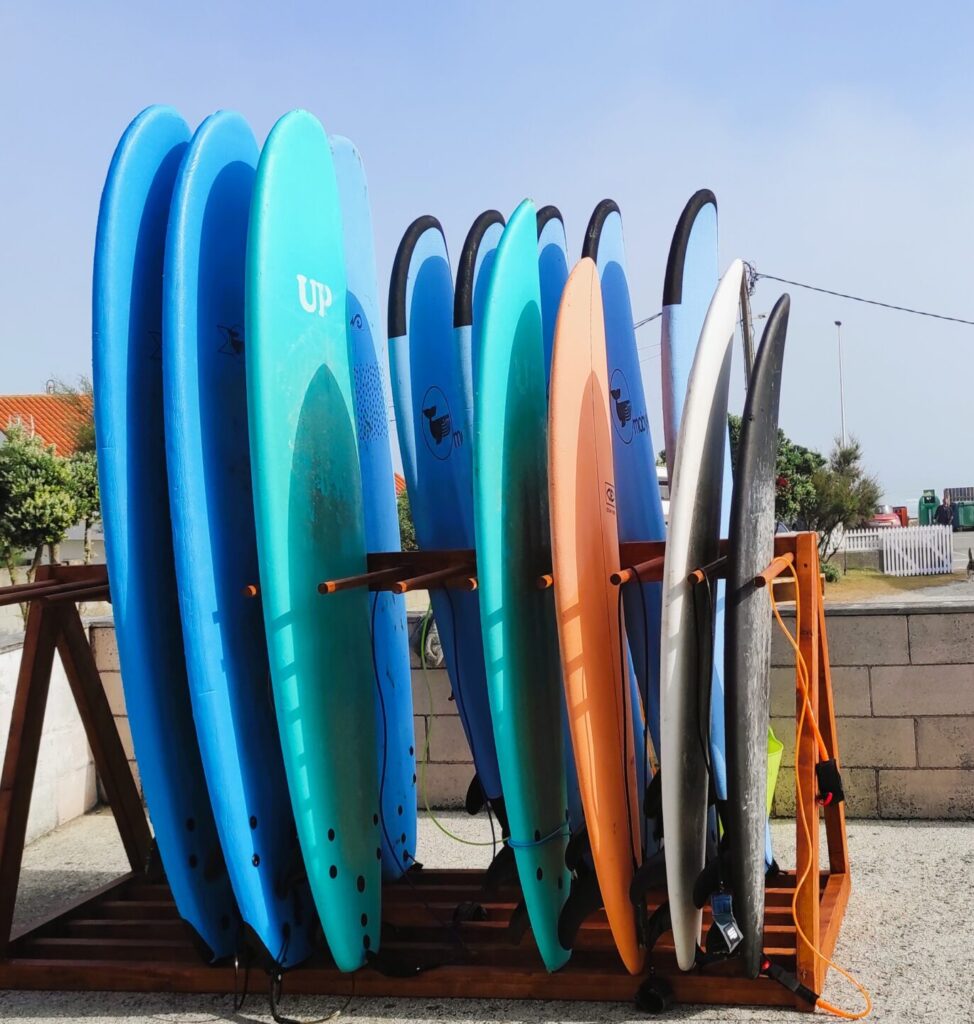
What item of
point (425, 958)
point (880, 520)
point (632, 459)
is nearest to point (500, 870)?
point (425, 958)

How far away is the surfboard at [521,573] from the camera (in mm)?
2469

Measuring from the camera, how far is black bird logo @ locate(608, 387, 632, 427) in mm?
3287

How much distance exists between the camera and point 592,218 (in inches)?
127

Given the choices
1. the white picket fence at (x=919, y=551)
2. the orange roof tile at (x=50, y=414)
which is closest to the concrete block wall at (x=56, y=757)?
the white picket fence at (x=919, y=551)

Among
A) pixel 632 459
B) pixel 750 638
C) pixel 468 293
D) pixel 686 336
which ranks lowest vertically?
pixel 750 638

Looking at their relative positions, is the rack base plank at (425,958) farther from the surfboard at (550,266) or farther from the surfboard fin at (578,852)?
the surfboard at (550,266)

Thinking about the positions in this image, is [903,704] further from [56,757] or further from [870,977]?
[56,757]

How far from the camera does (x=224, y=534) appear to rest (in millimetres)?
2641

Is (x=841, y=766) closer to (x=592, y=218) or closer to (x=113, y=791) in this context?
(x=592, y=218)

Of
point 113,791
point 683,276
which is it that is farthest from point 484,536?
point 113,791

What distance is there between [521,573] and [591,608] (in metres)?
0.20

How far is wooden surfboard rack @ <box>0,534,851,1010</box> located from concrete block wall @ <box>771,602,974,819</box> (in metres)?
0.88

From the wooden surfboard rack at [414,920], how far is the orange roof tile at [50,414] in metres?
34.2

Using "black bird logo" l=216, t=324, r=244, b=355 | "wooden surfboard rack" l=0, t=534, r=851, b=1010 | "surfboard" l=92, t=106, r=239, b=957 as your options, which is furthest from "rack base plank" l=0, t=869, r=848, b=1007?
"black bird logo" l=216, t=324, r=244, b=355
